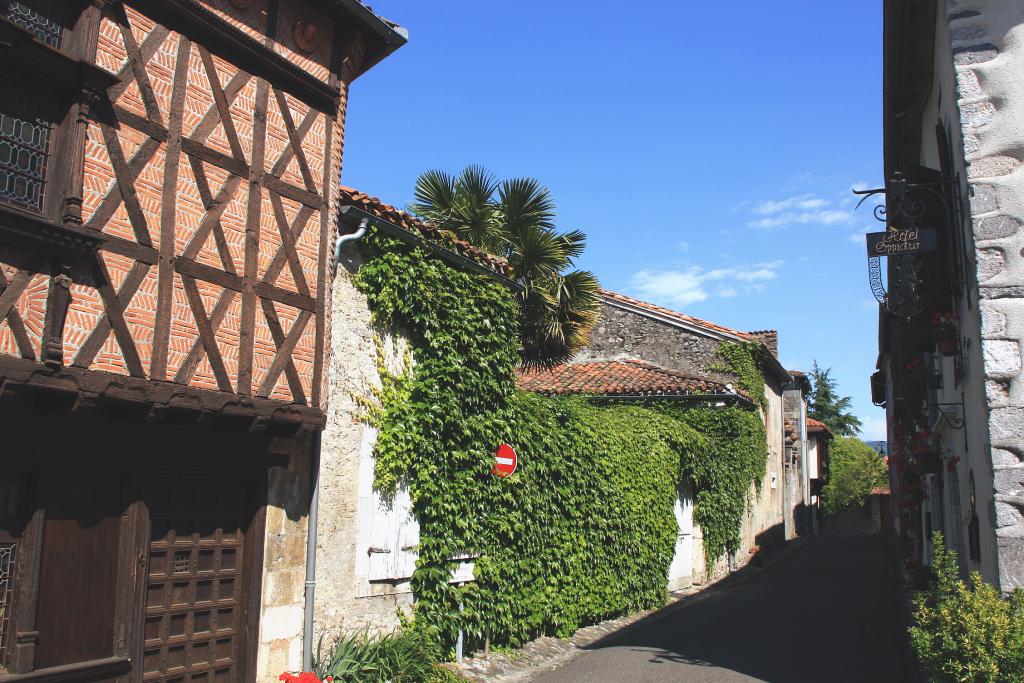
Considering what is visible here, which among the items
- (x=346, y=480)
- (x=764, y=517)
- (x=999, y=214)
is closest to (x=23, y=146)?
(x=346, y=480)

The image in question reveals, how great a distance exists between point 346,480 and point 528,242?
760 centimetres

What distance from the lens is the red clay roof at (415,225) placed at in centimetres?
903

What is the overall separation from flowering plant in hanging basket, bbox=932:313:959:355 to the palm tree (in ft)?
26.5

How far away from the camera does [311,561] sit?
26.8 ft

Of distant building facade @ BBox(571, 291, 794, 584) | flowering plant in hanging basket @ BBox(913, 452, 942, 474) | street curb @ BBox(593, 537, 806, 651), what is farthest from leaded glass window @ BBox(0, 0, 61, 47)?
distant building facade @ BBox(571, 291, 794, 584)

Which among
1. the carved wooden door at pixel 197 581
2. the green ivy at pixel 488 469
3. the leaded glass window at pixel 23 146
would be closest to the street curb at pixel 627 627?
the green ivy at pixel 488 469

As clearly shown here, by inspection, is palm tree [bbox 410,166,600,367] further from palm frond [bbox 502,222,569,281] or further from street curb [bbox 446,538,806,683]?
street curb [bbox 446,538,806,683]

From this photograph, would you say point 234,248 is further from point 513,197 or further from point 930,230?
point 513,197

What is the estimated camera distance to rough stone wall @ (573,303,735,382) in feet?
77.0

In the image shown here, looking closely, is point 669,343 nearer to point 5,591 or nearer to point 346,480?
point 346,480

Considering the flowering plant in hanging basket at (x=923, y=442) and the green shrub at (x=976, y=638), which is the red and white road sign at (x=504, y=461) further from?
the flowering plant in hanging basket at (x=923, y=442)

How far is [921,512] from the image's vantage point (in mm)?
17297

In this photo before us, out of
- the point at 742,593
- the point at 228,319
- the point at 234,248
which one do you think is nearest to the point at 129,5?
the point at 234,248

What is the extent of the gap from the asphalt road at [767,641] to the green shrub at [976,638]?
3.33 metres
